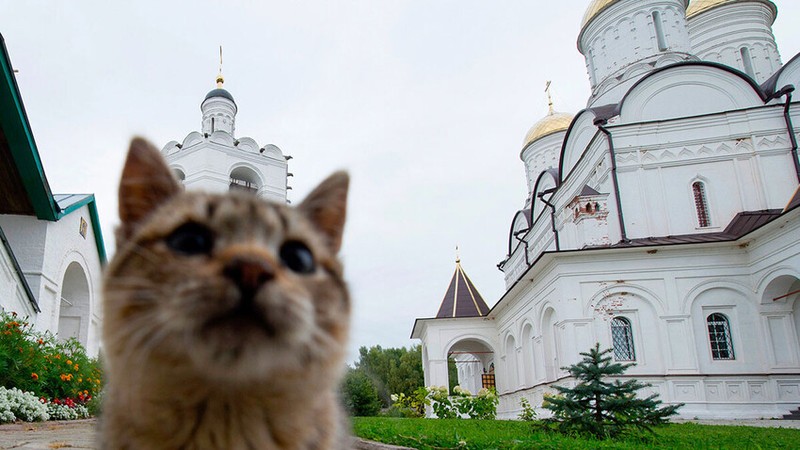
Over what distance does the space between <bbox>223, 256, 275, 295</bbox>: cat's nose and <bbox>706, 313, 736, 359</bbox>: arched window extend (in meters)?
20.5

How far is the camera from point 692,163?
70.7 ft

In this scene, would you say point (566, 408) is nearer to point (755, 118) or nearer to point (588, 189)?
point (588, 189)

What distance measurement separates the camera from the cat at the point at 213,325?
122 cm

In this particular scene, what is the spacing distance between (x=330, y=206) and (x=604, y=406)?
6.90 metres

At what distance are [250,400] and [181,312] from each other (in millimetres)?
274

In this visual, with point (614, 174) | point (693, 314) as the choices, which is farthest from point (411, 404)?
point (614, 174)

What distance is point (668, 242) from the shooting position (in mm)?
18922

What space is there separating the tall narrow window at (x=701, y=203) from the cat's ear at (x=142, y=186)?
23063 mm

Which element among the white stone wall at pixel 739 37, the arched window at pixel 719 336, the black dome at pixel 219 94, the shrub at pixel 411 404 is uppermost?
the black dome at pixel 219 94

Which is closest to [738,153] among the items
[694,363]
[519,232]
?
[694,363]

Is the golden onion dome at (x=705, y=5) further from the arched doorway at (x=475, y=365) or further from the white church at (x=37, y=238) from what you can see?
the white church at (x=37, y=238)

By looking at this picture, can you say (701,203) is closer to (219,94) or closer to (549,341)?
(549,341)

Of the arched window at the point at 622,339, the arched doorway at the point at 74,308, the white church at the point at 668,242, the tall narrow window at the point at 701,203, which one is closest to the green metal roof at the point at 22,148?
the arched doorway at the point at 74,308

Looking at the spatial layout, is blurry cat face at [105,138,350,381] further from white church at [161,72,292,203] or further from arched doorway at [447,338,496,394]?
white church at [161,72,292,203]
